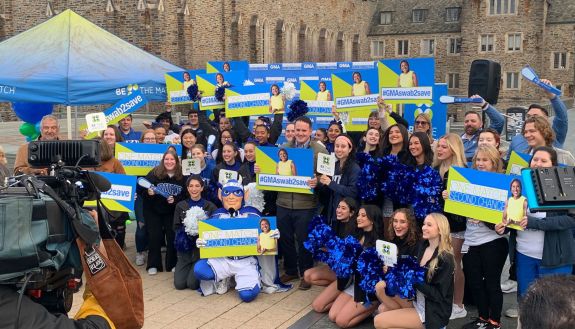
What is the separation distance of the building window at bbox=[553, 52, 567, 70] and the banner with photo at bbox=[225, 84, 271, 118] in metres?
47.0

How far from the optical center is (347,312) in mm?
5539

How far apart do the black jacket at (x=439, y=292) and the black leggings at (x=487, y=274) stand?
53cm

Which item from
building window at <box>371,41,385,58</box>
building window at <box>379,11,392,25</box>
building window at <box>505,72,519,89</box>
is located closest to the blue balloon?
building window at <box>505,72,519,89</box>

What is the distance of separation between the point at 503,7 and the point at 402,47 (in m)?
10.2

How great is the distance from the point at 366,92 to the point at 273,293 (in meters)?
4.48

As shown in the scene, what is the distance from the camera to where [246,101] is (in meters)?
9.09

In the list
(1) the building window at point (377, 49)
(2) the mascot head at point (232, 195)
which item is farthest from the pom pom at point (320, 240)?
(1) the building window at point (377, 49)

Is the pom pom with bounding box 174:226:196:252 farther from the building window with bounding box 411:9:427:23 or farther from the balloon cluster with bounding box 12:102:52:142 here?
the building window with bounding box 411:9:427:23

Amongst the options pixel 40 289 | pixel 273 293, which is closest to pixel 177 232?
pixel 273 293

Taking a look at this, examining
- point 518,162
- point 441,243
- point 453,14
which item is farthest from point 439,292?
point 453,14

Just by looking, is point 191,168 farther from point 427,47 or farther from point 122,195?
point 427,47

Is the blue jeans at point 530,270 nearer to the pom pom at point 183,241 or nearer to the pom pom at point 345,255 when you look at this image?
the pom pom at point 345,255

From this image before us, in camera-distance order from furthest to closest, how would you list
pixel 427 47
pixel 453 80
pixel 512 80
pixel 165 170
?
pixel 427 47 < pixel 453 80 < pixel 512 80 < pixel 165 170

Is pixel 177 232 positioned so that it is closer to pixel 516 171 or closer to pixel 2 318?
pixel 516 171
